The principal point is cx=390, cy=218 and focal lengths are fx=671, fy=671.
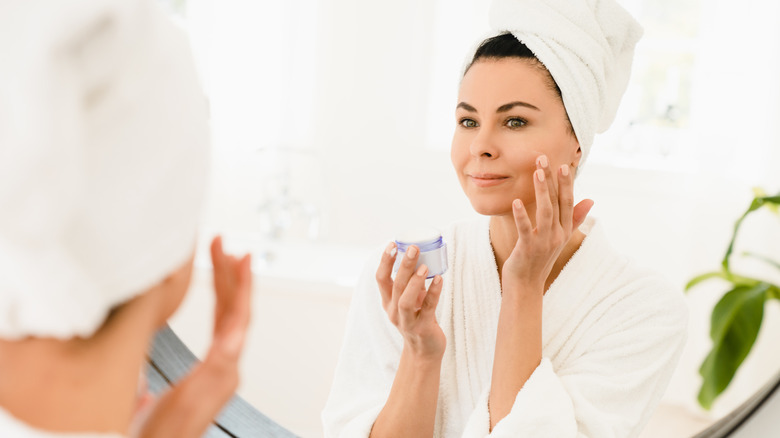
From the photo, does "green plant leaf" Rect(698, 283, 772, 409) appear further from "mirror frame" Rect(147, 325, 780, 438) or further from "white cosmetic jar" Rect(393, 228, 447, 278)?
"white cosmetic jar" Rect(393, 228, 447, 278)

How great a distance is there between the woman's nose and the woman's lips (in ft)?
0.06

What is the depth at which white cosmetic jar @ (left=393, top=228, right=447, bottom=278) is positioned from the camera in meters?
0.62

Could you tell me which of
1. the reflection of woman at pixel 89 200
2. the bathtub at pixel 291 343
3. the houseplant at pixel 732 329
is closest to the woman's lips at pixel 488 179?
the reflection of woman at pixel 89 200

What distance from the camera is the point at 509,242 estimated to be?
0.76m

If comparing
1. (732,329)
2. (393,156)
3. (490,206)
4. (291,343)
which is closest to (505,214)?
(490,206)

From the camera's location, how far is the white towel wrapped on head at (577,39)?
2.19 feet

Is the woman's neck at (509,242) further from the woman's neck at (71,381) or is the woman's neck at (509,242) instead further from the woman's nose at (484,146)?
the woman's neck at (71,381)

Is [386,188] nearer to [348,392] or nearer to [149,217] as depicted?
[348,392]

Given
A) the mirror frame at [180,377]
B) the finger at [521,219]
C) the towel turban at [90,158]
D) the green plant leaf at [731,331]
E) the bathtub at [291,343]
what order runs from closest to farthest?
1. the towel turban at [90,158]
2. the finger at [521,219]
3. the mirror frame at [180,377]
4. the green plant leaf at [731,331]
5. the bathtub at [291,343]

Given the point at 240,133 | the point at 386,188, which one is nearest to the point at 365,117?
the point at 386,188

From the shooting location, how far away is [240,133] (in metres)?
2.78

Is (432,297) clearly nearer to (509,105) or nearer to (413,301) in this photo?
(413,301)

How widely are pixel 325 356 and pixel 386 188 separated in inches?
39.9

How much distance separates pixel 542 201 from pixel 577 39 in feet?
0.59
